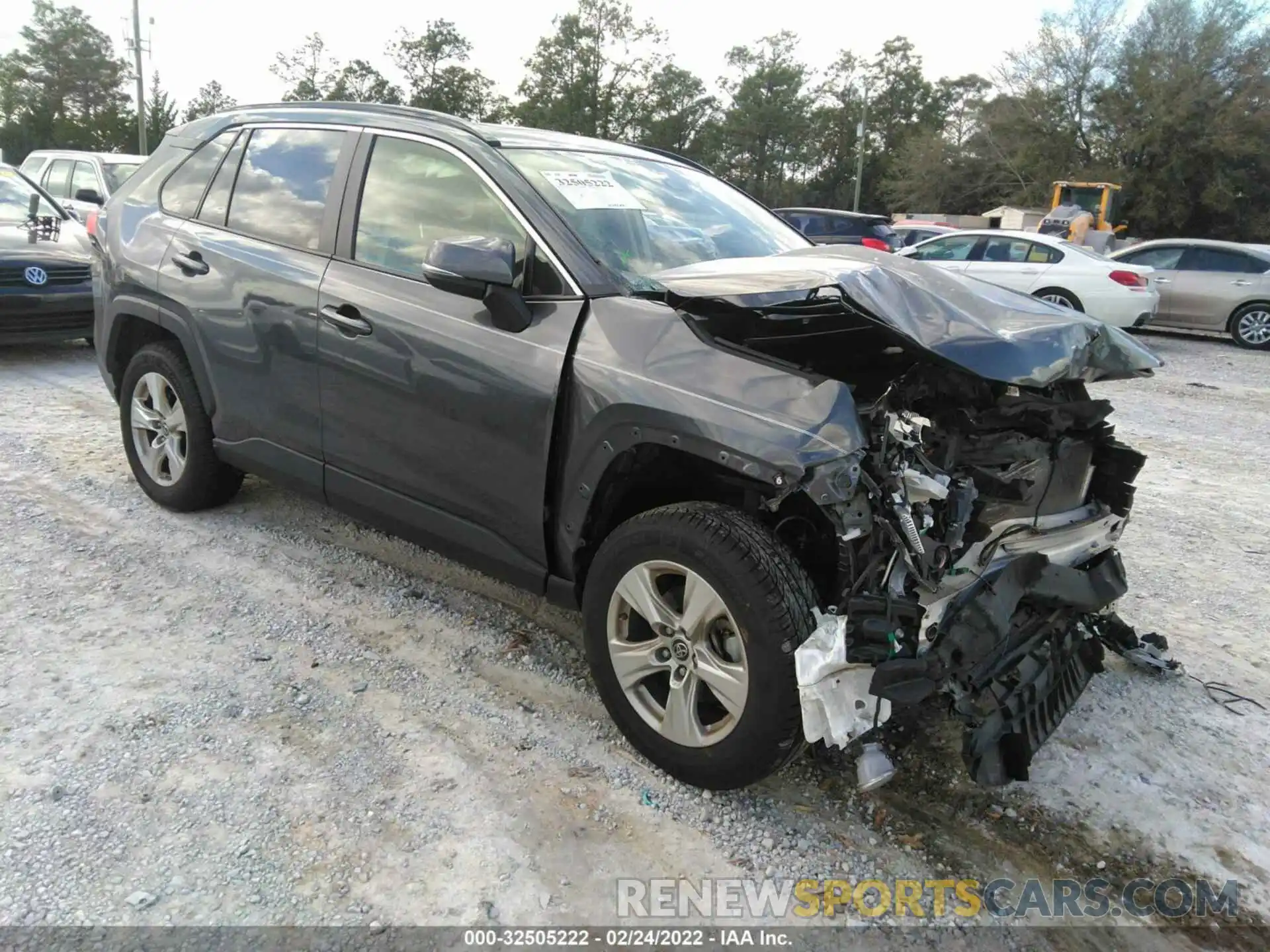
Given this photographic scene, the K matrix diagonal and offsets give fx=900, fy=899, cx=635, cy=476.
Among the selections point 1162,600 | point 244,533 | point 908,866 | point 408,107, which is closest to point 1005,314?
point 908,866

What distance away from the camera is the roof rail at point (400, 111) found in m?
3.50

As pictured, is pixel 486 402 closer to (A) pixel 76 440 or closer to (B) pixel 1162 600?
(B) pixel 1162 600

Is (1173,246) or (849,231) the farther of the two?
A: (849,231)

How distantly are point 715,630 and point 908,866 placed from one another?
833 mm

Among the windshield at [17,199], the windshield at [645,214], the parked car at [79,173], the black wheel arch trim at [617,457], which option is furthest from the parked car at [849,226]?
the black wheel arch trim at [617,457]

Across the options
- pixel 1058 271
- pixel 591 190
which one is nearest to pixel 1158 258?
pixel 1058 271

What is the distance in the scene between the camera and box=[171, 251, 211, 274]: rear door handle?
13.3 feet

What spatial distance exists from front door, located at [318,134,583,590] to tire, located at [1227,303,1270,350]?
556 inches

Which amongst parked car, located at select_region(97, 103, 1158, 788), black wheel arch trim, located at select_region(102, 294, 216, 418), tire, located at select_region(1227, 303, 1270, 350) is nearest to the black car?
black wheel arch trim, located at select_region(102, 294, 216, 418)

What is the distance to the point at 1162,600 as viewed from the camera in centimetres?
419

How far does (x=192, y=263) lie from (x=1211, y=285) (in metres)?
14.5

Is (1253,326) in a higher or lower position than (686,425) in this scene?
lower

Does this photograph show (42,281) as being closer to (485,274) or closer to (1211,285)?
(485,274)

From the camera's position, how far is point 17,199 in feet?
28.4
